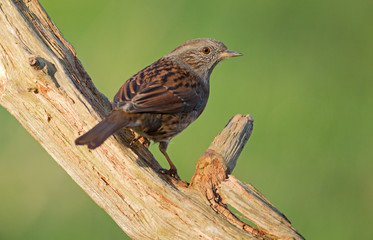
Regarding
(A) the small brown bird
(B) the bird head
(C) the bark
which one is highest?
(B) the bird head

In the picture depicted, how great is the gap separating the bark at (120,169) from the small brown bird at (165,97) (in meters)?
0.25

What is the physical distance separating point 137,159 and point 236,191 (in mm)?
830

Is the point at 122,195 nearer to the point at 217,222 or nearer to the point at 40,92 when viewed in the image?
the point at 217,222

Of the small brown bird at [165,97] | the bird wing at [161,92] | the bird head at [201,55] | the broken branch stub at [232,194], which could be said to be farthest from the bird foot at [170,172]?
the bird head at [201,55]

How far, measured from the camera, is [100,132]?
3.77 m

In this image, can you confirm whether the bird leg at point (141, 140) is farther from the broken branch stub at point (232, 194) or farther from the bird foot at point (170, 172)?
the broken branch stub at point (232, 194)

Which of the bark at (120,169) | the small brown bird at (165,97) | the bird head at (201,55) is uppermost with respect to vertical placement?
the bird head at (201,55)

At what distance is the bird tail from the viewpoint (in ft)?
12.1

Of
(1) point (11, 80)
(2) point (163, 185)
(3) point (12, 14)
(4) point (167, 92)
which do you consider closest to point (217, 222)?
(2) point (163, 185)

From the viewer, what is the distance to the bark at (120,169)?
3914 mm

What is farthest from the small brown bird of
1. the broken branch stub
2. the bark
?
the broken branch stub

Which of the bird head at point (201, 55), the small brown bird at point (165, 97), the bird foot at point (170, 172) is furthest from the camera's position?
the bird head at point (201, 55)

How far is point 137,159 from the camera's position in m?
4.09

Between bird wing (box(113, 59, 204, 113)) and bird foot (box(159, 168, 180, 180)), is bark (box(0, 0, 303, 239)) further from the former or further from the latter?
bird wing (box(113, 59, 204, 113))
